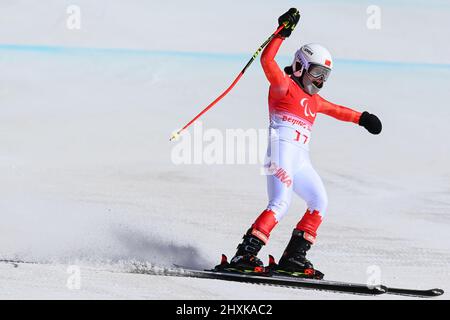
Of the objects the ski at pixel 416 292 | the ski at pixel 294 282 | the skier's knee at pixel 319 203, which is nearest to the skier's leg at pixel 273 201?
the ski at pixel 294 282

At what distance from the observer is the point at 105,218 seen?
1163 centimetres

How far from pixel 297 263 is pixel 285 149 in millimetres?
1120

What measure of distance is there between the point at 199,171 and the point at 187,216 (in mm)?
2323

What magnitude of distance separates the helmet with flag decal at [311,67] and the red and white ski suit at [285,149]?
82 mm

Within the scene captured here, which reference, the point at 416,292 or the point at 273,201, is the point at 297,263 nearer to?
the point at 273,201

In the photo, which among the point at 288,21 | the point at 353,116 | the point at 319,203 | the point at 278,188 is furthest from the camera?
the point at 353,116

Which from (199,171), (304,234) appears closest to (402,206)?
(199,171)

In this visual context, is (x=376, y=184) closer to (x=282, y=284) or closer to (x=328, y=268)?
(x=328, y=268)

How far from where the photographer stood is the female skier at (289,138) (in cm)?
961

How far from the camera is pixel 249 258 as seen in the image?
970cm

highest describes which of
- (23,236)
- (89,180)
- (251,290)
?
(89,180)

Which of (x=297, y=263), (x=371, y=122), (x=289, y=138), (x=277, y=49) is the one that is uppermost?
(x=277, y=49)

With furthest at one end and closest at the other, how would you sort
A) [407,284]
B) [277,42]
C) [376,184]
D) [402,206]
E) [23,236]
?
[376,184] < [402,206] < [23,236] < [407,284] < [277,42]

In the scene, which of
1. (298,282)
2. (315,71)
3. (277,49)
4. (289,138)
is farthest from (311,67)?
(298,282)
